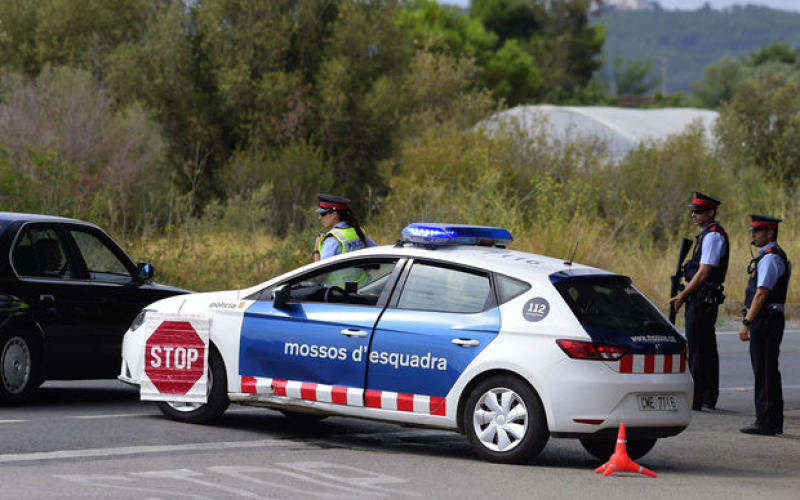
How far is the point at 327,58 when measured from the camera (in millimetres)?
43344

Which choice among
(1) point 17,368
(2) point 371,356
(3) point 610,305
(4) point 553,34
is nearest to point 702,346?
(3) point 610,305

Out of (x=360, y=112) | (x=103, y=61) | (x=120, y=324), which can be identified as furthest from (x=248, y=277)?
(x=103, y=61)

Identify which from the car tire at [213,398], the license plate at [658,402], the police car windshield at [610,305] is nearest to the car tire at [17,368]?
the car tire at [213,398]

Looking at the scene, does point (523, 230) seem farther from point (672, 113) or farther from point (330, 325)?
point (672, 113)

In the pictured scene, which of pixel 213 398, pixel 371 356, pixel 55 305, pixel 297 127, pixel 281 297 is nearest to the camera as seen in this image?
pixel 371 356

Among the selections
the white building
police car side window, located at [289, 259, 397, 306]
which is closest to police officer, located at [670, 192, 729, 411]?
police car side window, located at [289, 259, 397, 306]

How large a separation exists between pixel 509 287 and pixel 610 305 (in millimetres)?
701

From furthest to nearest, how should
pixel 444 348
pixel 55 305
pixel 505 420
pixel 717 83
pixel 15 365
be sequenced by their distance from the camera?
1. pixel 717 83
2. pixel 55 305
3. pixel 15 365
4. pixel 444 348
5. pixel 505 420

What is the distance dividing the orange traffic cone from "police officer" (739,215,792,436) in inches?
95.0

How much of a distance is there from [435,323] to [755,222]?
3196mm

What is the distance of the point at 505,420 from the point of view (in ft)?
30.2

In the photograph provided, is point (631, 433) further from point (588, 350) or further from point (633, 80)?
point (633, 80)

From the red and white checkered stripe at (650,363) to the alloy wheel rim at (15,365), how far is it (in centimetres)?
497

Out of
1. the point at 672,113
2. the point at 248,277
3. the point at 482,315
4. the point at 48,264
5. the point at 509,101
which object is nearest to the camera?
the point at 482,315
